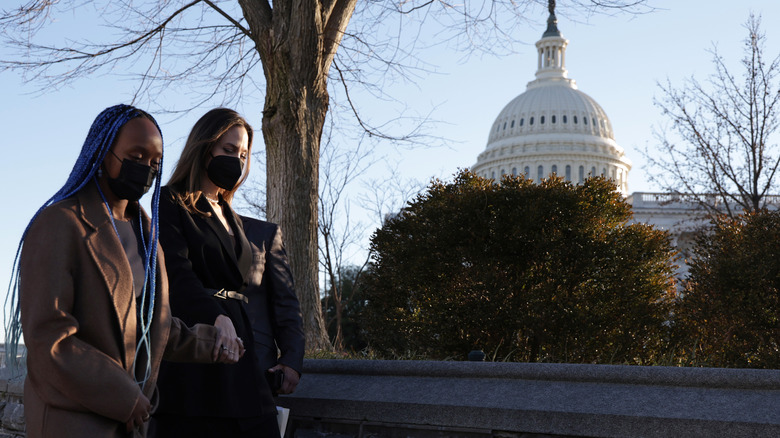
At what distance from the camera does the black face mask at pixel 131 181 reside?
6.96 ft

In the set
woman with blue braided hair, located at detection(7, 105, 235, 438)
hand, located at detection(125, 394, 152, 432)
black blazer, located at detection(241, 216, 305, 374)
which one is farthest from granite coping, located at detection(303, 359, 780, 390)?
hand, located at detection(125, 394, 152, 432)

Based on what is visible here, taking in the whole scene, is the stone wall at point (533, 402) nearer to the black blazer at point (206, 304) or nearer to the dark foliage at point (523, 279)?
the black blazer at point (206, 304)

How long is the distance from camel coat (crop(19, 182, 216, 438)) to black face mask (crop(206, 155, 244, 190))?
103 centimetres

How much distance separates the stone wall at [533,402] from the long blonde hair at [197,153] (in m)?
1.72

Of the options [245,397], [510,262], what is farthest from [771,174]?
[245,397]

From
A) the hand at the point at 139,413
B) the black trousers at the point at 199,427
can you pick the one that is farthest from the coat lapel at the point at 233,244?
the hand at the point at 139,413

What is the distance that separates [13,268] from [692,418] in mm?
2779

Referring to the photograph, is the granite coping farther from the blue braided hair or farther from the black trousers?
the blue braided hair

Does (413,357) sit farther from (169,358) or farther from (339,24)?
(169,358)

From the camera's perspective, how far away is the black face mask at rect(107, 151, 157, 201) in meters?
2.12

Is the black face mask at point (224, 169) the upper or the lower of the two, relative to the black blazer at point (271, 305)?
upper

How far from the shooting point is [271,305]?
331 cm

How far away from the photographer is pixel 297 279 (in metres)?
7.23

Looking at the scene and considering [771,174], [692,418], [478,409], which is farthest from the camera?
[771,174]
